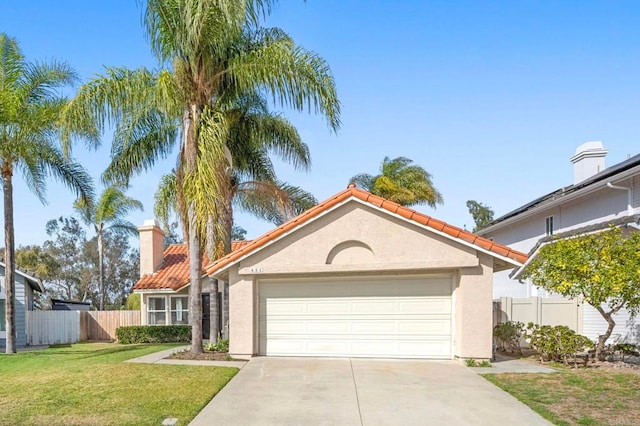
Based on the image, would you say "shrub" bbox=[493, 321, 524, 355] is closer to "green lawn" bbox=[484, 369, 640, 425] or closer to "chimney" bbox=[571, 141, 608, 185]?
"green lawn" bbox=[484, 369, 640, 425]

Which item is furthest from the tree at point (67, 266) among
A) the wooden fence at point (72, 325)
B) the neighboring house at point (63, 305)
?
the wooden fence at point (72, 325)

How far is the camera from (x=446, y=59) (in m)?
12.3

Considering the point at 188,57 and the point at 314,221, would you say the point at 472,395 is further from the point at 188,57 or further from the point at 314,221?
the point at 188,57

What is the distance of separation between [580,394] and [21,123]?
53.7ft

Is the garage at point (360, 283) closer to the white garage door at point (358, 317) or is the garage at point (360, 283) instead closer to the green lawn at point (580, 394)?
the white garage door at point (358, 317)

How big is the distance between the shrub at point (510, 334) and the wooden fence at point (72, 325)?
50.8ft

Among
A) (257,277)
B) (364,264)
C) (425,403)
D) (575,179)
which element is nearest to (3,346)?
(257,277)

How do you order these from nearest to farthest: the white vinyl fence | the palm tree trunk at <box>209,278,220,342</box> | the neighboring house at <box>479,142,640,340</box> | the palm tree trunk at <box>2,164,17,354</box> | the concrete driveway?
the concrete driveway → the white vinyl fence → the neighboring house at <box>479,142,640,340</box> → the palm tree trunk at <box>209,278,220,342</box> → the palm tree trunk at <box>2,164,17,354</box>

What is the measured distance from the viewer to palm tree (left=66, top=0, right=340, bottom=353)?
10195 mm

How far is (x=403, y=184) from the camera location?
81.9 ft

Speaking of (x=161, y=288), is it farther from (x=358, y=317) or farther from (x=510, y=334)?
(x=510, y=334)

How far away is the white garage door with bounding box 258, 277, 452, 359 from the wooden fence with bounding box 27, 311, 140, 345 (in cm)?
Result: 1120

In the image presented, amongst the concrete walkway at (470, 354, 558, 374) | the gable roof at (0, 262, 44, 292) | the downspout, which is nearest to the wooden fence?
the gable roof at (0, 262, 44, 292)

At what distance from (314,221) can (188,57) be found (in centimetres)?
538
